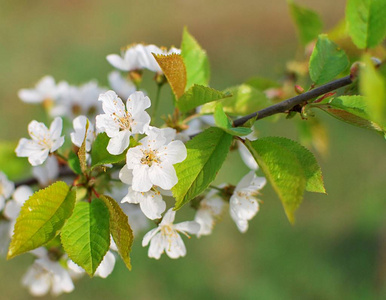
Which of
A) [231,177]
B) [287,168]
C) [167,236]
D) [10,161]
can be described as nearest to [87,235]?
[167,236]

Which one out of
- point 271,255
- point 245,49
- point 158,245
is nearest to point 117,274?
point 271,255

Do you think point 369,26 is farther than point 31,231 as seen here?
Yes

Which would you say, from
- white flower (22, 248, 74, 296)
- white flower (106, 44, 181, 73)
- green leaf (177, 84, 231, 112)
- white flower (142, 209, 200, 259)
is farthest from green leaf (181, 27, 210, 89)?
white flower (22, 248, 74, 296)

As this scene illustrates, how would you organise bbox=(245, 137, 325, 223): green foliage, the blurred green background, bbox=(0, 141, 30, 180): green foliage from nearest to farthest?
bbox=(245, 137, 325, 223): green foliage < bbox=(0, 141, 30, 180): green foliage < the blurred green background

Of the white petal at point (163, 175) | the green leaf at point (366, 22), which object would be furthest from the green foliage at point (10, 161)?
the green leaf at point (366, 22)

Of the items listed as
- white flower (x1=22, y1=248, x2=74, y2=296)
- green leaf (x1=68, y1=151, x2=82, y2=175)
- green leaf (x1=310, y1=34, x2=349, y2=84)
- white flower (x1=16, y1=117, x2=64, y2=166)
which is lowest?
white flower (x1=22, y1=248, x2=74, y2=296)

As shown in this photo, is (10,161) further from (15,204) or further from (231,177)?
(231,177)

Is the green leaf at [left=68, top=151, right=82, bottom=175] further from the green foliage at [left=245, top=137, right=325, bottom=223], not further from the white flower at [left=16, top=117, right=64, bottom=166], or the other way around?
the green foliage at [left=245, top=137, right=325, bottom=223]

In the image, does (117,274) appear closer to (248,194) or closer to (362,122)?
(248,194)

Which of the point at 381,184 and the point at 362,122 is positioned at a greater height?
the point at 362,122
